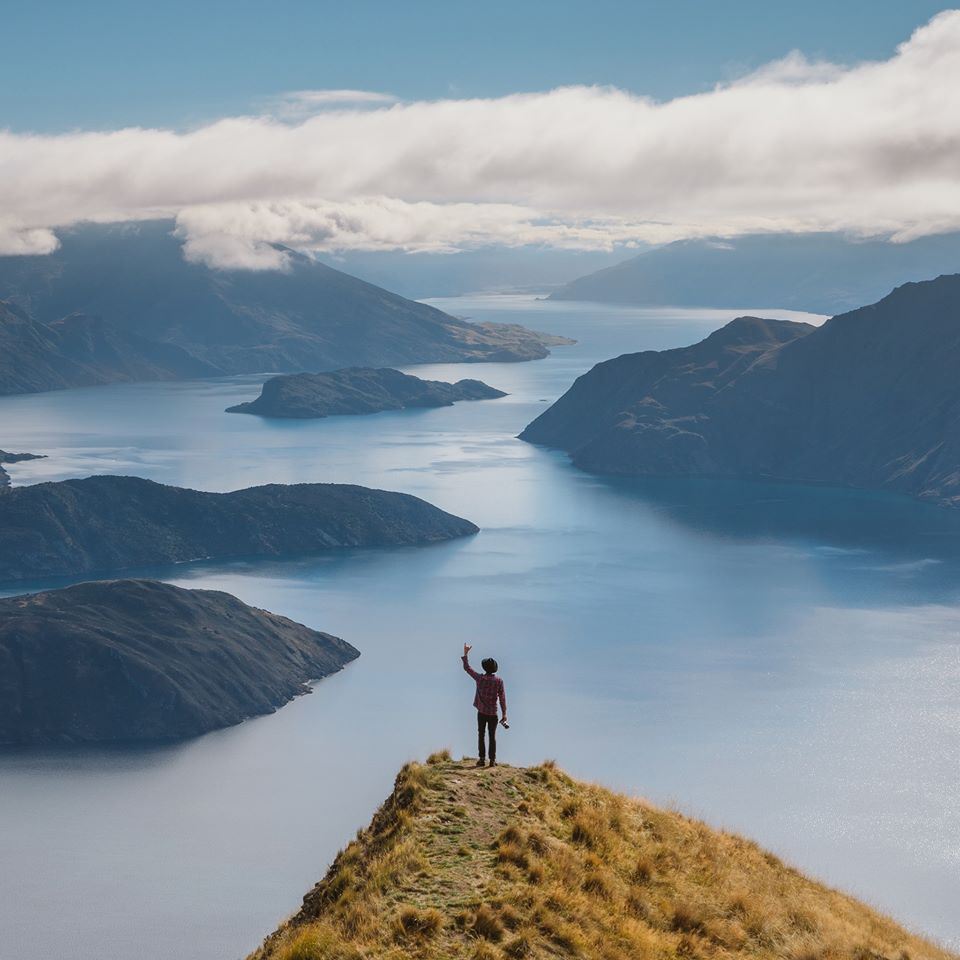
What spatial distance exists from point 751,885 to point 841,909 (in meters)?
2.58

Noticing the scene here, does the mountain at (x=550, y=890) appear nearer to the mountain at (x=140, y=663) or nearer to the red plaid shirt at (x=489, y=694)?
the red plaid shirt at (x=489, y=694)

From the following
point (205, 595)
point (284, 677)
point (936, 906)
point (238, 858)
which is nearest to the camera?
point (936, 906)

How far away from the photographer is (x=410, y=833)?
1220 inches

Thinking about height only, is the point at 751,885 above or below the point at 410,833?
below

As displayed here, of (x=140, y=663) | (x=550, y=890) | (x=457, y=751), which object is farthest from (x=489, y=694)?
(x=140, y=663)

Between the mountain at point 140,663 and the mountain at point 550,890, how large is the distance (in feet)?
448

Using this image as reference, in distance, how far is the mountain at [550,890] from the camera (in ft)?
87.8

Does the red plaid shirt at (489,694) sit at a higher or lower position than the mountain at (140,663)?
higher

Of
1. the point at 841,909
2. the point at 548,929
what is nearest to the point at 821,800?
the point at 841,909

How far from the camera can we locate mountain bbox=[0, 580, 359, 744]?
164 metres

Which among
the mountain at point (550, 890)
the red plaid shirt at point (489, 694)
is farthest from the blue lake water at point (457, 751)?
the red plaid shirt at point (489, 694)

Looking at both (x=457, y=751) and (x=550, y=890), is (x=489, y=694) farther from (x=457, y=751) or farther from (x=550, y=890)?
(x=457, y=751)

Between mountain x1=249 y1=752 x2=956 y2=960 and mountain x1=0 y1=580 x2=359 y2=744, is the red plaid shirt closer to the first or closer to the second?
mountain x1=249 y1=752 x2=956 y2=960

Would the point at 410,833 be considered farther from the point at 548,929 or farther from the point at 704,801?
the point at 704,801
